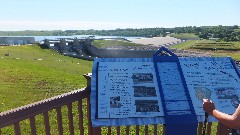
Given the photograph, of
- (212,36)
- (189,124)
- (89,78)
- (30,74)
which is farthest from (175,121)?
(212,36)

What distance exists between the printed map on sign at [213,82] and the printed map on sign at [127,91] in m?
0.46

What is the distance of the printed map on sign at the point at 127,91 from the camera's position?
11.1ft

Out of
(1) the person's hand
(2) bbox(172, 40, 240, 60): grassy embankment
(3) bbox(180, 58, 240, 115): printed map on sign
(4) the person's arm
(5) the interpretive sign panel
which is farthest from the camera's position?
(2) bbox(172, 40, 240, 60): grassy embankment

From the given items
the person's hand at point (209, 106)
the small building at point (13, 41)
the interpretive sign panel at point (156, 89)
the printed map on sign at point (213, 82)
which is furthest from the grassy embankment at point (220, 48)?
the person's hand at point (209, 106)

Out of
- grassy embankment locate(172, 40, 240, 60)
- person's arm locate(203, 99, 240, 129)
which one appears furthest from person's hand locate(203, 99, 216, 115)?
grassy embankment locate(172, 40, 240, 60)

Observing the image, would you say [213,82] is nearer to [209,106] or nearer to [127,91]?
[209,106]

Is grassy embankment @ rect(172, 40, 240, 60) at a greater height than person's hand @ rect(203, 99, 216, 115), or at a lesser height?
lesser

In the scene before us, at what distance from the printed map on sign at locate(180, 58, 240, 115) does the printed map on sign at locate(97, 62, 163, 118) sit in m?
0.46

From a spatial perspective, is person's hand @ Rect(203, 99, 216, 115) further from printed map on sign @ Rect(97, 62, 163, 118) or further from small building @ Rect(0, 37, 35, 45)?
small building @ Rect(0, 37, 35, 45)

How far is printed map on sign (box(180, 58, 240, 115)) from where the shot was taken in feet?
11.9

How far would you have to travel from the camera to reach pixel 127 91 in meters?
3.51

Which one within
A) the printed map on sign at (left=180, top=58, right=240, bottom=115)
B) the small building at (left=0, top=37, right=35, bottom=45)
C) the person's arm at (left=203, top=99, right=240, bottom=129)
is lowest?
the small building at (left=0, top=37, right=35, bottom=45)

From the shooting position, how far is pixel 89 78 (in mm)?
3818

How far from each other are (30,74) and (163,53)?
44.4 ft
